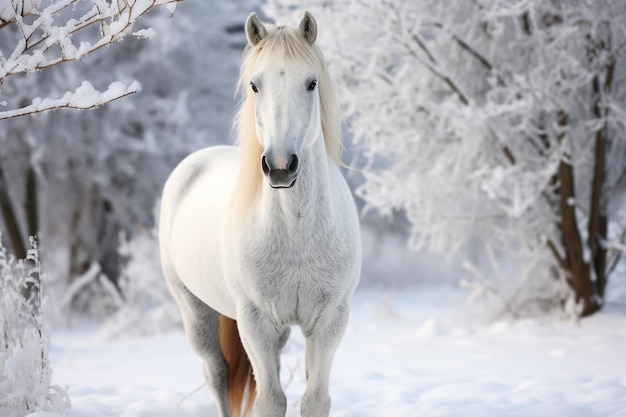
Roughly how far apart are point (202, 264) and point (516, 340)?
12.1 ft

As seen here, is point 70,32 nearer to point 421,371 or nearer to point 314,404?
point 314,404

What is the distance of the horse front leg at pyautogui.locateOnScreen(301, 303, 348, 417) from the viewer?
269 centimetres

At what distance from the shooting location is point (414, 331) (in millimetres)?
7211

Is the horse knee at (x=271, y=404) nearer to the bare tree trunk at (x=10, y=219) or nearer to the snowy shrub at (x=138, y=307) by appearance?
the snowy shrub at (x=138, y=307)

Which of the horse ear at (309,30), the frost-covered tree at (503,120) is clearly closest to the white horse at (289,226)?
the horse ear at (309,30)

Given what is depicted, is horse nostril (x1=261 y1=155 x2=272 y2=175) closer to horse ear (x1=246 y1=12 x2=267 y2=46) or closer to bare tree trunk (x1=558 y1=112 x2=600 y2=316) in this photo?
horse ear (x1=246 y1=12 x2=267 y2=46)

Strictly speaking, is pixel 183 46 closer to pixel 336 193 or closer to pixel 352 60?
pixel 352 60

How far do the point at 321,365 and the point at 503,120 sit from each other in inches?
164

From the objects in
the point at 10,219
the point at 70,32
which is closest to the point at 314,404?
the point at 70,32

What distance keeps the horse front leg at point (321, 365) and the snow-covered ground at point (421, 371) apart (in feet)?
3.22

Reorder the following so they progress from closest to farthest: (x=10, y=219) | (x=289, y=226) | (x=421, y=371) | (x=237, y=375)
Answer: (x=289, y=226), (x=237, y=375), (x=421, y=371), (x=10, y=219)

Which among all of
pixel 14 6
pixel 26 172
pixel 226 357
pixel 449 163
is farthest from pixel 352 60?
pixel 26 172

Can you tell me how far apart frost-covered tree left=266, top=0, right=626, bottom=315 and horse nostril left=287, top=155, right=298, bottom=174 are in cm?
370

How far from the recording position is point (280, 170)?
2.18 meters
